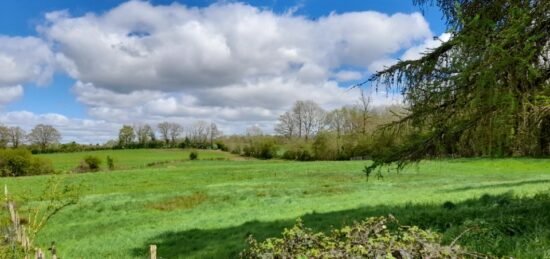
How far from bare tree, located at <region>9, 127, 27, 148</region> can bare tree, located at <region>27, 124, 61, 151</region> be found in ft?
10.4

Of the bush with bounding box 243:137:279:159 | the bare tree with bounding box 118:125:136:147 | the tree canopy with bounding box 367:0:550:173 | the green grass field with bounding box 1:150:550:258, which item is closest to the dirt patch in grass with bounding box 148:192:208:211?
the green grass field with bounding box 1:150:550:258

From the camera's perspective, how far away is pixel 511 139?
21.6 ft

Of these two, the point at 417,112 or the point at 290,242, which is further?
the point at 417,112

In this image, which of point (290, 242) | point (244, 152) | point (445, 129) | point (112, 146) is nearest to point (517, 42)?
point (445, 129)

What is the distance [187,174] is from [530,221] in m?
38.7

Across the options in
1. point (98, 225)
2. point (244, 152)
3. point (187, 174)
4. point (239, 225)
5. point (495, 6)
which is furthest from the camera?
point (244, 152)

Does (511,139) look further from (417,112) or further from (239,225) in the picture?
(239,225)

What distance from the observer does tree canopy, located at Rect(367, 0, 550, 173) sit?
6410 millimetres

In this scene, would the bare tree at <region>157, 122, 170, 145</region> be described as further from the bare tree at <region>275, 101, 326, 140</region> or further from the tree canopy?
the tree canopy

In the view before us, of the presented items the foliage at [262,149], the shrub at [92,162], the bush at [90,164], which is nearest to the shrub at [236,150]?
the foliage at [262,149]

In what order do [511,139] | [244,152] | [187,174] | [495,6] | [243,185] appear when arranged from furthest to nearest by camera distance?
[244,152] < [187,174] < [243,185] < [495,6] < [511,139]

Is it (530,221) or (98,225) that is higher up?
(530,221)

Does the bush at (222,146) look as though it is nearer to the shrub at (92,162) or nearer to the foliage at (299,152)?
the foliage at (299,152)

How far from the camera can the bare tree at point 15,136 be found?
8829 centimetres
